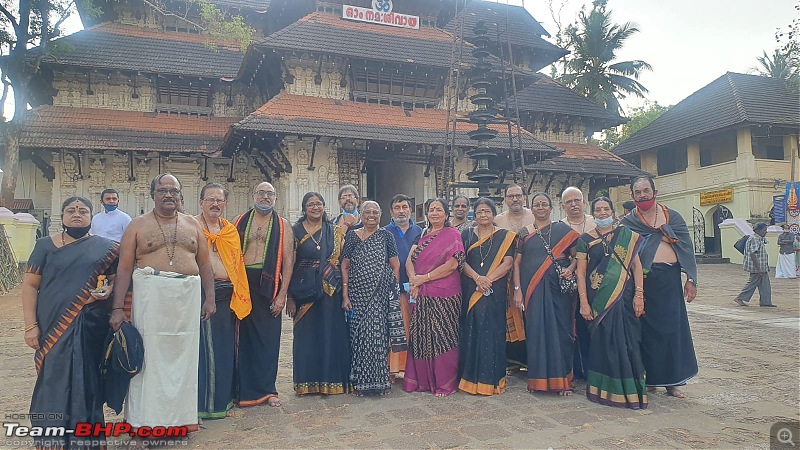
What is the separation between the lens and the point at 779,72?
29.7 metres

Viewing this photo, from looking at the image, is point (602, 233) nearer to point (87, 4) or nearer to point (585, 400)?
point (585, 400)

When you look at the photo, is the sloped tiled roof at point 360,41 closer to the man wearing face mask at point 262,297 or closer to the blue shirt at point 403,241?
the blue shirt at point 403,241

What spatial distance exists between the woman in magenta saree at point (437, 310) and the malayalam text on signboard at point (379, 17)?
39.7 ft

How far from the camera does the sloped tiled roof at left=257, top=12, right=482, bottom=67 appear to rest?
42.1ft

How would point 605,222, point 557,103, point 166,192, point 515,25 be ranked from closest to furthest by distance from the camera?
point 166,192 < point 605,222 < point 557,103 < point 515,25

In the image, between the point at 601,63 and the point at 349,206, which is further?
the point at 601,63

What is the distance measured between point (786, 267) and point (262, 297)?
15.2m

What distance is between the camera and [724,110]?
21.2 meters

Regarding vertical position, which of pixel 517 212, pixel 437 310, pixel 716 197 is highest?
pixel 716 197

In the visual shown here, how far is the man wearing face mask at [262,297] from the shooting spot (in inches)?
159

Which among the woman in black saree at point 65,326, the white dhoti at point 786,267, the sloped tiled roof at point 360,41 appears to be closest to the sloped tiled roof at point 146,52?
the sloped tiled roof at point 360,41

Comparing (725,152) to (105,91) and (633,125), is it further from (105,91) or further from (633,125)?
(105,91)

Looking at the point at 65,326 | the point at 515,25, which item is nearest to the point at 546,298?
the point at 65,326

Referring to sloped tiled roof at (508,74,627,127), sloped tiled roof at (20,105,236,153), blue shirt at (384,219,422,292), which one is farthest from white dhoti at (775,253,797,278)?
sloped tiled roof at (20,105,236,153)
